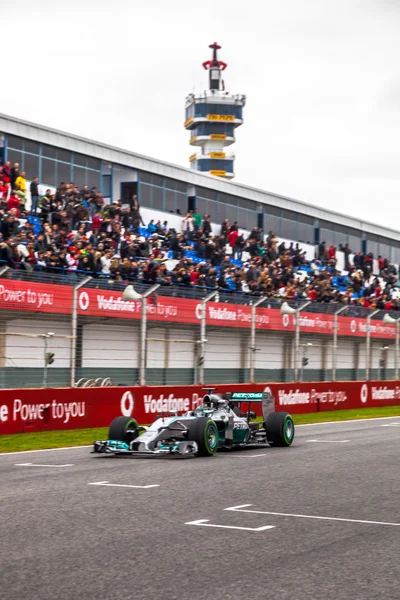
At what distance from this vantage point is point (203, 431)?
13.9 m

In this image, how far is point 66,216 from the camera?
28562 millimetres

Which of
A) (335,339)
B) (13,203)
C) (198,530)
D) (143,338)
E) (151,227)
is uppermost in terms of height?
(151,227)

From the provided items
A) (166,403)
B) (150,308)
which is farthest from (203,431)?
(150,308)

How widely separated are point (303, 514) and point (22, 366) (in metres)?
10.5

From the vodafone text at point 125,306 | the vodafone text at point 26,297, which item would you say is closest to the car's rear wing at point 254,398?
the vodafone text at point 26,297

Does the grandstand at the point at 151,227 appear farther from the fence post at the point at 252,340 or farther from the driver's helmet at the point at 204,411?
the driver's helmet at the point at 204,411

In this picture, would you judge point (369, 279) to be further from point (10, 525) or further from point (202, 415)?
point (10, 525)

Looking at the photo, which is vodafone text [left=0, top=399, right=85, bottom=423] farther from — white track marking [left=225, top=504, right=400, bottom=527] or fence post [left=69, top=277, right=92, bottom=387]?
white track marking [left=225, top=504, right=400, bottom=527]

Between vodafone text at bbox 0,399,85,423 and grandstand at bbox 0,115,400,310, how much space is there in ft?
9.35

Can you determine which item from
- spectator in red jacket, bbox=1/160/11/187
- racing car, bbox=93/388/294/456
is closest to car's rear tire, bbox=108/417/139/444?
racing car, bbox=93/388/294/456

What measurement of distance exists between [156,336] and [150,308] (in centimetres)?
84

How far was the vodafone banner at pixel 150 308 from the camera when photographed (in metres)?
19.7

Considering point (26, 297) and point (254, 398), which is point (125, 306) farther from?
point (254, 398)

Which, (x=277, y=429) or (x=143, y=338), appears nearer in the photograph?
(x=277, y=429)
